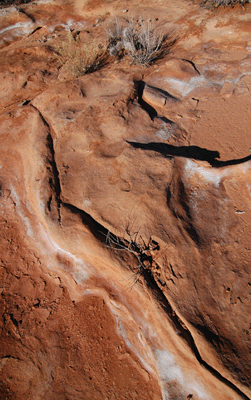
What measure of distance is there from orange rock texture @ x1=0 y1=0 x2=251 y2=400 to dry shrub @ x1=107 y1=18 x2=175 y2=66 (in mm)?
637

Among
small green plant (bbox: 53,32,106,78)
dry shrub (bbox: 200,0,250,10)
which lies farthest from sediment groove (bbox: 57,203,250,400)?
dry shrub (bbox: 200,0,250,10)

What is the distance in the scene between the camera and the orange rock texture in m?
2.06

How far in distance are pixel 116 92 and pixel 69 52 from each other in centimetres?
182

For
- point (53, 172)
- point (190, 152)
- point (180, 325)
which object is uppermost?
point (190, 152)

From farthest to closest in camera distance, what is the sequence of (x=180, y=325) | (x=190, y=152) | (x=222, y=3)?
(x=222, y=3)
(x=190, y=152)
(x=180, y=325)

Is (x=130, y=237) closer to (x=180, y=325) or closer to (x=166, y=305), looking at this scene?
(x=166, y=305)

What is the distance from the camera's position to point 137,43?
496 cm

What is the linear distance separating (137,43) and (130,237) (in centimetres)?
468

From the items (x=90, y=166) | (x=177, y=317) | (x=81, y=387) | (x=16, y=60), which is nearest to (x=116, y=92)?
(x=90, y=166)

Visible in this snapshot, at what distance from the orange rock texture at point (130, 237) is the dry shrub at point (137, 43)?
637 millimetres

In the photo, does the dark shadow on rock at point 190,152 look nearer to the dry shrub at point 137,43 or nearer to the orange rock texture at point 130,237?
the orange rock texture at point 130,237

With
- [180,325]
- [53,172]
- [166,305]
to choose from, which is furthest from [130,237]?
[53,172]

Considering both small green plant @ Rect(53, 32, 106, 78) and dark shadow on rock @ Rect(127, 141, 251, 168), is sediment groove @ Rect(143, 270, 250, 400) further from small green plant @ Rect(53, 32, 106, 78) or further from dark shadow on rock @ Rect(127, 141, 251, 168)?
small green plant @ Rect(53, 32, 106, 78)

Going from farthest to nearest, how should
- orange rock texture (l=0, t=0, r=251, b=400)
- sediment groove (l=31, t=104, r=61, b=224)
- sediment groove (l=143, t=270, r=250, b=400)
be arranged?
sediment groove (l=31, t=104, r=61, b=224) < orange rock texture (l=0, t=0, r=251, b=400) < sediment groove (l=143, t=270, r=250, b=400)
